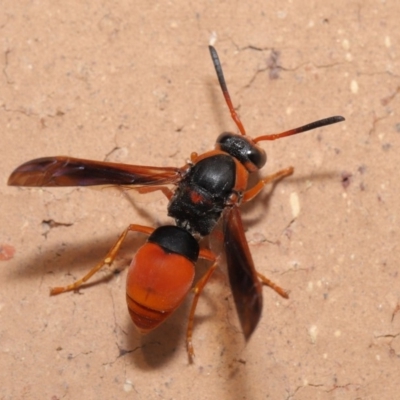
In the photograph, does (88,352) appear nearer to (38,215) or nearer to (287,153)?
(38,215)

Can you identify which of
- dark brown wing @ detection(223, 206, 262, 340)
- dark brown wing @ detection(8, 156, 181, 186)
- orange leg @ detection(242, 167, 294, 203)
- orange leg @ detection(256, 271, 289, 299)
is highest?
dark brown wing @ detection(8, 156, 181, 186)

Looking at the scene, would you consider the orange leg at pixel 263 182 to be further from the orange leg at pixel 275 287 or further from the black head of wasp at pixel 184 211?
the orange leg at pixel 275 287

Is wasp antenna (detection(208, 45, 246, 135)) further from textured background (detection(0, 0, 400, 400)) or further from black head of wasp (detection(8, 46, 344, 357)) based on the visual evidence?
textured background (detection(0, 0, 400, 400))

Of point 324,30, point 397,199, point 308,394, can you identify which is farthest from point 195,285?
point 324,30

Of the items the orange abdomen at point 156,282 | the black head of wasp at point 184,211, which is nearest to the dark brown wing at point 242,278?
the black head of wasp at point 184,211

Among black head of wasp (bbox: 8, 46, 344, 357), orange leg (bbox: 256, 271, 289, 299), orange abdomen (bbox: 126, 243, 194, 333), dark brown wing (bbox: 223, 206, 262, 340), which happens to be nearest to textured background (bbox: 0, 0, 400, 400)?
orange leg (bbox: 256, 271, 289, 299)

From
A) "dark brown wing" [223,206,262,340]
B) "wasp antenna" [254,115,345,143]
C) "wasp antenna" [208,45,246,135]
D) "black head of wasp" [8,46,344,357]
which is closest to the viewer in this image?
"dark brown wing" [223,206,262,340]

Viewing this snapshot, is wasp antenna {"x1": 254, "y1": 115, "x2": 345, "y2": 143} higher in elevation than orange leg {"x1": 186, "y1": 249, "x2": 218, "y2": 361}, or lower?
higher

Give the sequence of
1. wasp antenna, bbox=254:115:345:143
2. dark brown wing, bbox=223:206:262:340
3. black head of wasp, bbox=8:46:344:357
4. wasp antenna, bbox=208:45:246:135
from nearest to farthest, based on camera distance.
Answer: dark brown wing, bbox=223:206:262:340
black head of wasp, bbox=8:46:344:357
wasp antenna, bbox=254:115:345:143
wasp antenna, bbox=208:45:246:135
